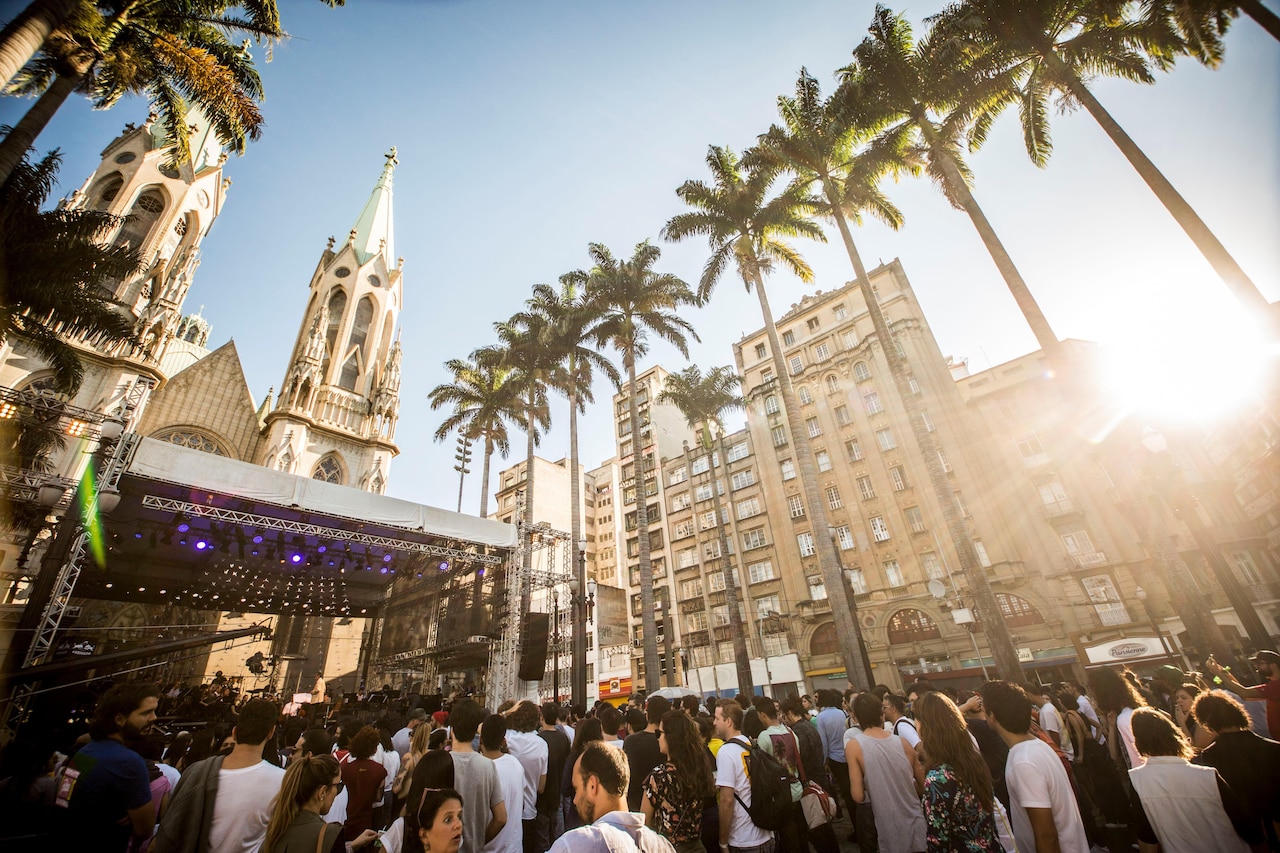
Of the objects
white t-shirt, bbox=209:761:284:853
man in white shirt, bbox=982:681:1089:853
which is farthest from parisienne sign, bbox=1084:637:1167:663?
white t-shirt, bbox=209:761:284:853

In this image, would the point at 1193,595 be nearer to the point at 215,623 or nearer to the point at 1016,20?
the point at 1016,20

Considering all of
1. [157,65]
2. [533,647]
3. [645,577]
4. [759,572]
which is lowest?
[533,647]

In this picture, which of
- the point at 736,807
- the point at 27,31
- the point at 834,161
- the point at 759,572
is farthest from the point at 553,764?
the point at 759,572

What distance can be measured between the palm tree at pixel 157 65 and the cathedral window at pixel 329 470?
64.2 feet

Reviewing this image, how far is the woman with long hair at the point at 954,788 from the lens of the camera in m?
3.19

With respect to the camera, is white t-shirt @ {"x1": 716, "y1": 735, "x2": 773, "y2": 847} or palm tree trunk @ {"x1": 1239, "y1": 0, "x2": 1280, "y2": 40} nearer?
white t-shirt @ {"x1": 716, "y1": 735, "x2": 773, "y2": 847}

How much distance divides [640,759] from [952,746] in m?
2.54

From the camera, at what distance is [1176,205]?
1006 cm

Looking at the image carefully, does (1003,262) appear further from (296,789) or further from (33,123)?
(33,123)

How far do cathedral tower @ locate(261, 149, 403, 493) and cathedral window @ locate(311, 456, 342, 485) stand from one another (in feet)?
0.17

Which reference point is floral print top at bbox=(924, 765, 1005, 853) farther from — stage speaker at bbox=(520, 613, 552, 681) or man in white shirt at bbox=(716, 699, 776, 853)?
stage speaker at bbox=(520, 613, 552, 681)

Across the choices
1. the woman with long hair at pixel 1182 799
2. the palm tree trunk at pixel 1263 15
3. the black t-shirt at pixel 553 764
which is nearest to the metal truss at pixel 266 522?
the black t-shirt at pixel 553 764

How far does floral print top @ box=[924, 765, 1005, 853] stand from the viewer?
3.17 meters

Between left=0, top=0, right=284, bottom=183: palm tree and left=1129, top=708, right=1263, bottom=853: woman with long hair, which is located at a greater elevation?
left=0, top=0, right=284, bottom=183: palm tree
